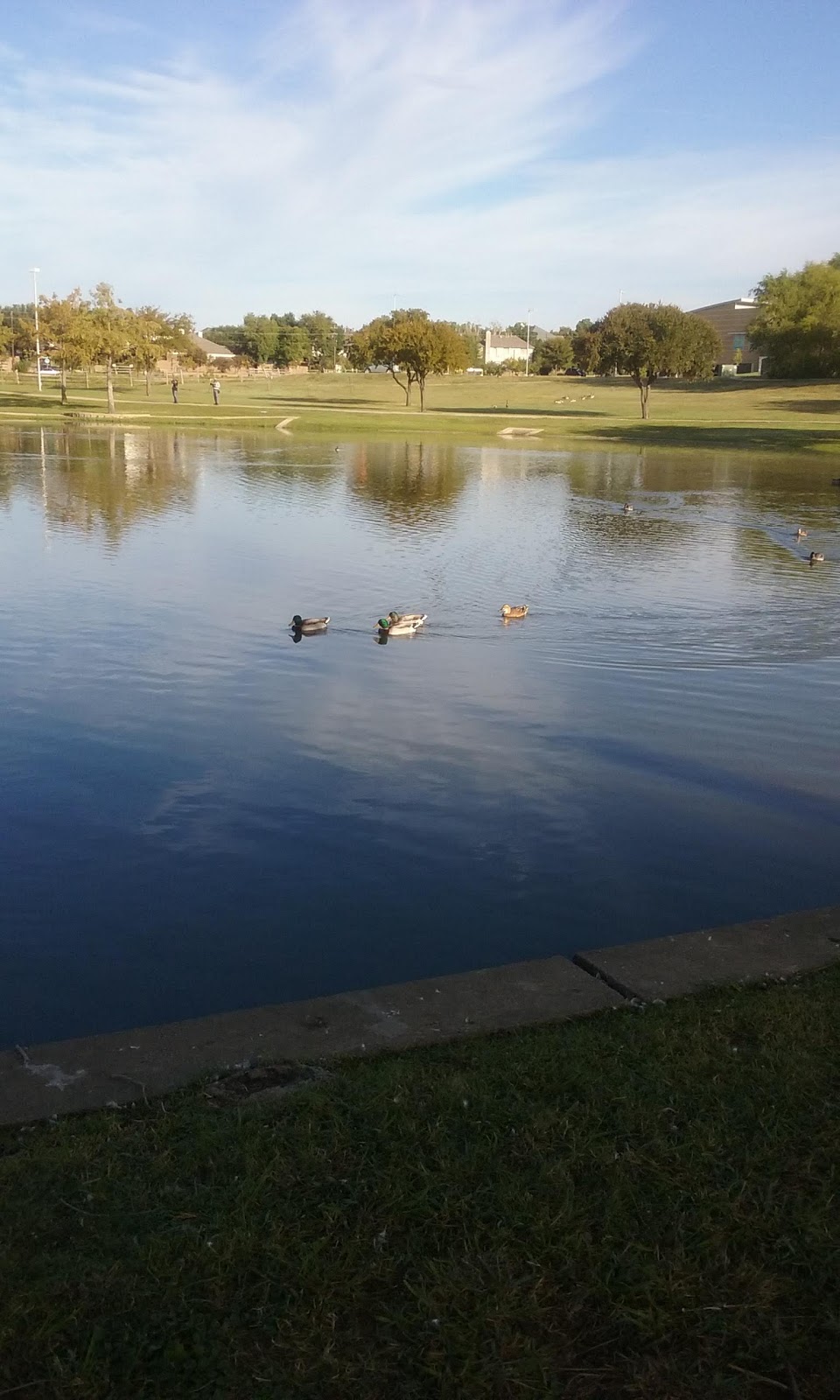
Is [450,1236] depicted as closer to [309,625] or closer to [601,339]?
[309,625]

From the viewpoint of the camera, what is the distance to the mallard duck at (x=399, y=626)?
15.8 metres

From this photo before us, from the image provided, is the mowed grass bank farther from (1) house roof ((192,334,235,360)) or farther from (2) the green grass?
(2) the green grass

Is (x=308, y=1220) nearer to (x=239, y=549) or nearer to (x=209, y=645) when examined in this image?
(x=209, y=645)

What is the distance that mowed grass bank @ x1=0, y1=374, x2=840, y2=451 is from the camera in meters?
64.9

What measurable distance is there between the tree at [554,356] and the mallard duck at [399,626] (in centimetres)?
13035

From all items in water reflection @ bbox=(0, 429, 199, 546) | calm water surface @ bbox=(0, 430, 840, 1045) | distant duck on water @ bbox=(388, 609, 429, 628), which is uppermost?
water reflection @ bbox=(0, 429, 199, 546)

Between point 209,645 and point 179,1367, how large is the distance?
496 inches

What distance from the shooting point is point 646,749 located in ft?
36.9

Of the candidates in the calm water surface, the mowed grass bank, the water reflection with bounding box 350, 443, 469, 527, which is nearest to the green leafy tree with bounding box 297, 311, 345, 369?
the mowed grass bank

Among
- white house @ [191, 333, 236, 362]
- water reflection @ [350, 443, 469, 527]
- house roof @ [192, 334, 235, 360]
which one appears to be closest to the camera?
water reflection @ [350, 443, 469, 527]

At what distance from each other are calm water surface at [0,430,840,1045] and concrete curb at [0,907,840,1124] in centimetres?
113

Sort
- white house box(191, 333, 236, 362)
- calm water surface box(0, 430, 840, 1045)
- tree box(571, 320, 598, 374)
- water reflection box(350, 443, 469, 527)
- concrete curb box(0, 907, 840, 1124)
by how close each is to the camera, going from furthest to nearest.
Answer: white house box(191, 333, 236, 362), tree box(571, 320, 598, 374), water reflection box(350, 443, 469, 527), calm water surface box(0, 430, 840, 1045), concrete curb box(0, 907, 840, 1124)

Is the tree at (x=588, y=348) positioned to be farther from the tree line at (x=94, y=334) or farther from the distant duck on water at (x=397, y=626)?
the distant duck on water at (x=397, y=626)

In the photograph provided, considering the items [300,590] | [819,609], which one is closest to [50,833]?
[300,590]
